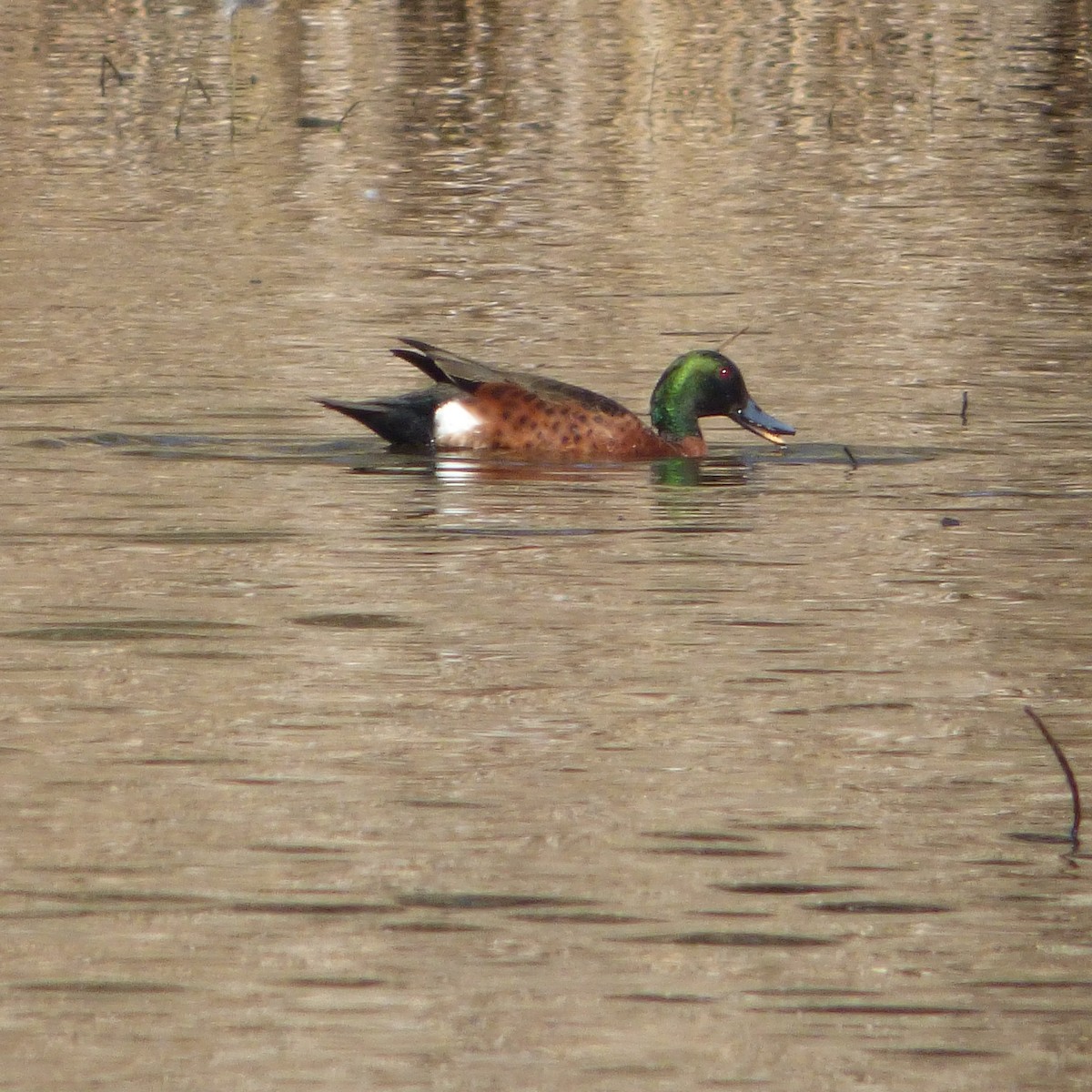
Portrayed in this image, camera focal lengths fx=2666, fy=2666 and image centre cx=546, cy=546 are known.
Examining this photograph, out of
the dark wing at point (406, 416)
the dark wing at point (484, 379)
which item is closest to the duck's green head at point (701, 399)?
the dark wing at point (484, 379)

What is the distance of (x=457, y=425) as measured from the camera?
981 centimetres

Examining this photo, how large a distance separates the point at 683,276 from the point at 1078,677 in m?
7.85

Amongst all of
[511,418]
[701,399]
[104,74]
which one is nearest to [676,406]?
[701,399]

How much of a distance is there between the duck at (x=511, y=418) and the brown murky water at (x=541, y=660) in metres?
0.15

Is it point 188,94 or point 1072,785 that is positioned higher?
point 188,94

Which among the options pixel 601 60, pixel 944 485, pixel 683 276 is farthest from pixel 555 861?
pixel 601 60

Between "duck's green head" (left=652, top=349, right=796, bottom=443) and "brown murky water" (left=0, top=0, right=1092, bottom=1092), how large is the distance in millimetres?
181

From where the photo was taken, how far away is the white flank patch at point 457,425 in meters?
9.78

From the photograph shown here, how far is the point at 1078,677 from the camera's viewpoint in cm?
641

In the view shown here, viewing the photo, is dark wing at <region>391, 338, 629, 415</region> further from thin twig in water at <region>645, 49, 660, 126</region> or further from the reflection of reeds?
thin twig in water at <region>645, 49, 660, 126</region>

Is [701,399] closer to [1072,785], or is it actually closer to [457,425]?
[457,425]

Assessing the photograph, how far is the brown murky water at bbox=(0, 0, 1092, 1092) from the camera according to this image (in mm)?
4250

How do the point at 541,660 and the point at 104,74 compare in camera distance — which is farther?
the point at 104,74

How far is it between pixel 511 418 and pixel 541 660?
10.9 feet
